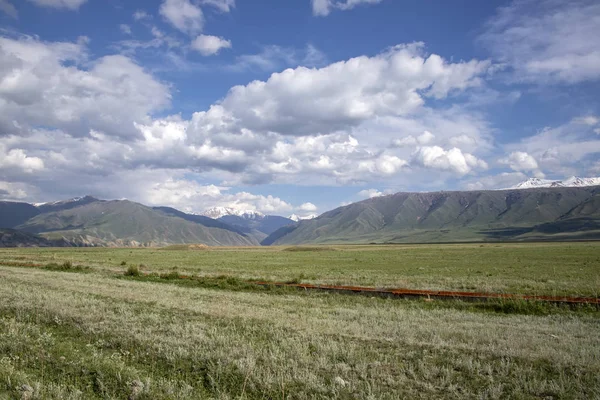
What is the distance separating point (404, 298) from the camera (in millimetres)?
20984

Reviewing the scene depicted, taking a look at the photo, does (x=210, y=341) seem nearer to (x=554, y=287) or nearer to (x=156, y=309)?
(x=156, y=309)

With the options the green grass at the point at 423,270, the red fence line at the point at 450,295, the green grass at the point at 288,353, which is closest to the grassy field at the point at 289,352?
the green grass at the point at 288,353

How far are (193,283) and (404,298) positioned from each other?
1624 centimetres

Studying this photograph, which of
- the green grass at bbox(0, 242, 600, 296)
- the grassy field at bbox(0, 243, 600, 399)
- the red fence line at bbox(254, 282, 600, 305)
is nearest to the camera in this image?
the grassy field at bbox(0, 243, 600, 399)

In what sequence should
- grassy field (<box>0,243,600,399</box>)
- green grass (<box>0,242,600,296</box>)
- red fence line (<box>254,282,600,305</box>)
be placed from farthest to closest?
green grass (<box>0,242,600,296</box>) → red fence line (<box>254,282,600,305</box>) → grassy field (<box>0,243,600,399</box>)

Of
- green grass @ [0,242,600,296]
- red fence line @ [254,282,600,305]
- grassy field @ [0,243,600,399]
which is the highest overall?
grassy field @ [0,243,600,399]

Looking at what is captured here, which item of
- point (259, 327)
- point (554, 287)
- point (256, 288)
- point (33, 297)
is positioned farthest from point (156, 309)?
point (554, 287)

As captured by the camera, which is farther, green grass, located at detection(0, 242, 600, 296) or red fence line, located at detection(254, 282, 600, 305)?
green grass, located at detection(0, 242, 600, 296)

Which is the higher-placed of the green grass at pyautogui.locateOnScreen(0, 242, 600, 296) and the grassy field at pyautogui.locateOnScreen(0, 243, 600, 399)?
the grassy field at pyautogui.locateOnScreen(0, 243, 600, 399)

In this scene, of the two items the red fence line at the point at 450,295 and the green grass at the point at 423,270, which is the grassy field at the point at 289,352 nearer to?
the red fence line at the point at 450,295

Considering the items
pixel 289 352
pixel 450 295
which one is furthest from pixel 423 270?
pixel 289 352

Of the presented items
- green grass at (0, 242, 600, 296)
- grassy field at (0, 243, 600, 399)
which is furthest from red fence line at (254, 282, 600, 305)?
green grass at (0, 242, 600, 296)

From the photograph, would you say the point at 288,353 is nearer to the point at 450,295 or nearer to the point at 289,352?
the point at 289,352

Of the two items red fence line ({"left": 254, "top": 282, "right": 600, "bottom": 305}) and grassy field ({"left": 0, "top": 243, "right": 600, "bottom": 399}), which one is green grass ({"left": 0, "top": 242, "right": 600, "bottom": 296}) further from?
grassy field ({"left": 0, "top": 243, "right": 600, "bottom": 399})
